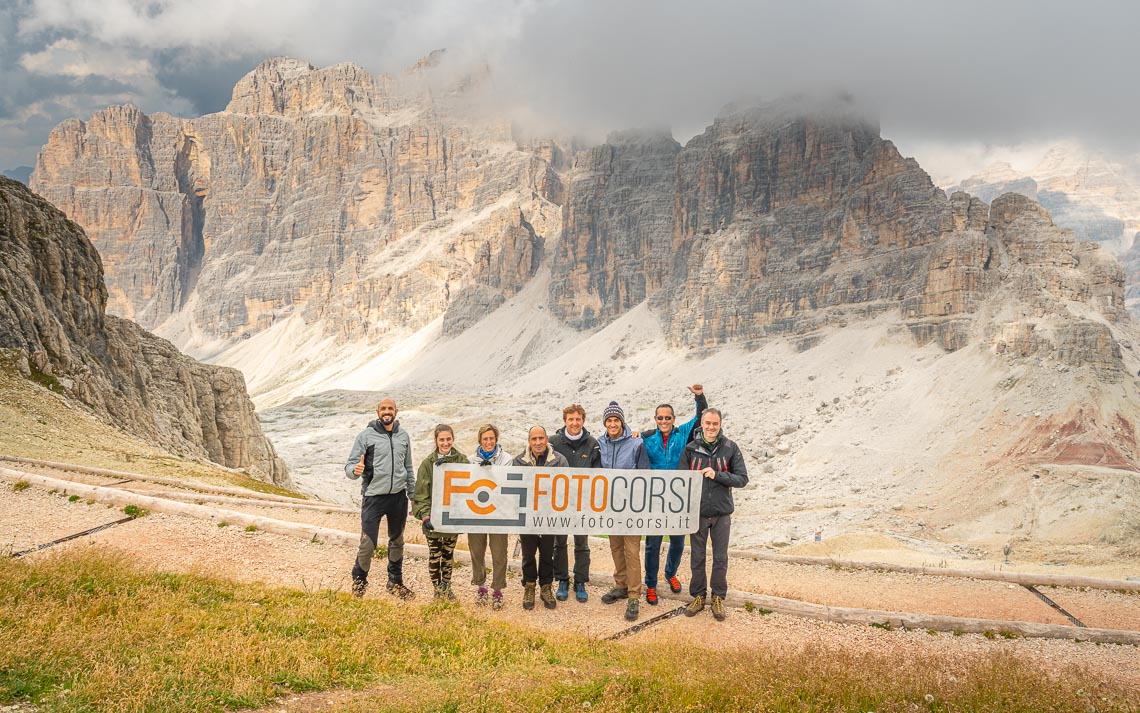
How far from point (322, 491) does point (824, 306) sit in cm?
8938

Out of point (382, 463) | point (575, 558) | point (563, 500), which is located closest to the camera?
point (563, 500)

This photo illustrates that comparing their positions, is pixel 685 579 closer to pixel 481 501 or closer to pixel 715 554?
pixel 715 554

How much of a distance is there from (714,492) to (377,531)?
17.4ft

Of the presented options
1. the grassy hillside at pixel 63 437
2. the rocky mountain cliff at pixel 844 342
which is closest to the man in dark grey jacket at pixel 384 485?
the grassy hillside at pixel 63 437

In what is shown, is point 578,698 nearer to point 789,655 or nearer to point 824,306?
point 789,655

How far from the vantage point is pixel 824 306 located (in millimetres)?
117188

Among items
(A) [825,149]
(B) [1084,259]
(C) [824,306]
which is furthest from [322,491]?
(A) [825,149]

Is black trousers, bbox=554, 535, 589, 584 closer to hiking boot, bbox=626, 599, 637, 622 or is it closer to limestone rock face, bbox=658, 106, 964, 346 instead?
hiking boot, bbox=626, 599, 637, 622

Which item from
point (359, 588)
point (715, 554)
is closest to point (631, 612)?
point (715, 554)

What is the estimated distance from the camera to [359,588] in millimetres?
10914

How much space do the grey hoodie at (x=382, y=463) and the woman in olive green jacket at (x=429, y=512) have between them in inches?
15.1

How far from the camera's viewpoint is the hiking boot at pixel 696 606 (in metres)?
10.9

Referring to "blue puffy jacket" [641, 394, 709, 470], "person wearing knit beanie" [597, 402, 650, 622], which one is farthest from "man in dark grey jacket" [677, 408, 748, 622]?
"person wearing knit beanie" [597, 402, 650, 622]

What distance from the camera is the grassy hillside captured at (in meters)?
22.4
